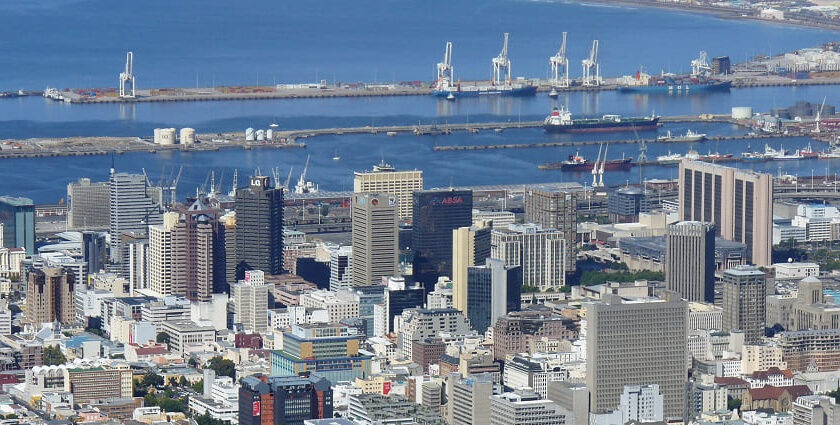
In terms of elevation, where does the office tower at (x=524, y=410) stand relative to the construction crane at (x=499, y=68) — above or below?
below

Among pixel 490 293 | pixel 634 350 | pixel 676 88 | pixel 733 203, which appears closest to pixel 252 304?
pixel 490 293

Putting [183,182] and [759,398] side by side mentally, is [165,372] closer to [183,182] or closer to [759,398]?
[759,398]

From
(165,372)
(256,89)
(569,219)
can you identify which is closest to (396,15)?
(256,89)

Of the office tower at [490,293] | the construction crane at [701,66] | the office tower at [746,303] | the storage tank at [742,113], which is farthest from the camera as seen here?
the construction crane at [701,66]

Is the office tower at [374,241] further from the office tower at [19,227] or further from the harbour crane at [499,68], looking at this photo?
the harbour crane at [499,68]

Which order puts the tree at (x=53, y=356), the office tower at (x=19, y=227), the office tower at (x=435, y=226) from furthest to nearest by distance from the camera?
the office tower at (x=19, y=227) < the office tower at (x=435, y=226) < the tree at (x=53, y=356)

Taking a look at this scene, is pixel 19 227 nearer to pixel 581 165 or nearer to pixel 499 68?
pixel 581 165

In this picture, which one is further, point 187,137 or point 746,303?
point 187,137

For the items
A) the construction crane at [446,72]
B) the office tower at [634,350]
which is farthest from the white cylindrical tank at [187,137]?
the office tower at [634,350]
